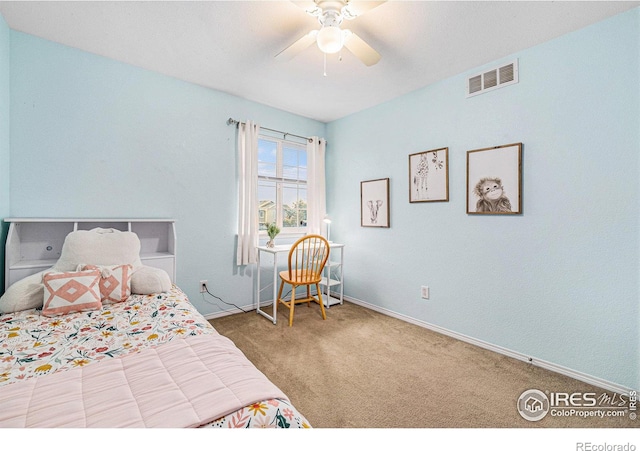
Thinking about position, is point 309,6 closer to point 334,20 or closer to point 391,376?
point 334,20

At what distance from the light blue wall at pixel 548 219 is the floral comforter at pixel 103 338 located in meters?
2.11

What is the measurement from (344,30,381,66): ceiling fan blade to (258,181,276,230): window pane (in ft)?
6.15

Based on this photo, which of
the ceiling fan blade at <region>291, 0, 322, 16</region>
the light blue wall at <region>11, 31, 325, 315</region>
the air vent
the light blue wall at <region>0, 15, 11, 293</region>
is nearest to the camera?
the ceiling fan blade at <region>291, 0, 322, 16</region>

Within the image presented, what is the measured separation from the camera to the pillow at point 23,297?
1.54 m

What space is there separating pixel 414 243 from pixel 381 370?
134 centimetres

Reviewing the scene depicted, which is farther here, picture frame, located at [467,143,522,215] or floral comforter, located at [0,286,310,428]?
picture frame, located at [467,143,522,215]

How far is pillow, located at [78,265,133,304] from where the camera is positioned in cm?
172

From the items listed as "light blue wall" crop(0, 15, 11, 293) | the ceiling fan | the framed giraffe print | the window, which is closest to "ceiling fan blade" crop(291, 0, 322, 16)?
the ceiling fan

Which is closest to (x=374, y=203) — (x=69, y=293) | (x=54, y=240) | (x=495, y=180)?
(x=495, y=180)

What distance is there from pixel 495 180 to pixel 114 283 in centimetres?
288

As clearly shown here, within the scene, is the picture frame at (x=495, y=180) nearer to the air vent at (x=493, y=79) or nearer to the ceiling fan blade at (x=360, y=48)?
the air vent at (x=493, y=79)

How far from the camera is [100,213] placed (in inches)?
91.4

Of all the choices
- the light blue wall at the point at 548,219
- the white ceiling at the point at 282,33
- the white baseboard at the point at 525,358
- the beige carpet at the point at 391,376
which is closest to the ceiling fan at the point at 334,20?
the white ceiling at the point at 282,33

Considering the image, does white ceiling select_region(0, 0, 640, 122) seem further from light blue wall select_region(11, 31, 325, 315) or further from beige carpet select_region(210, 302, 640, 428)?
beige carpet select_region(210, 302, 640, 428)
